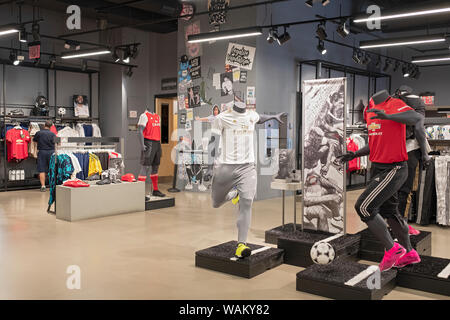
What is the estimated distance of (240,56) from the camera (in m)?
9.29

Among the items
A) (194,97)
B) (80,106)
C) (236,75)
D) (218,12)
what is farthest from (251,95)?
(80,106)

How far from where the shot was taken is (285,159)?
5.60 m

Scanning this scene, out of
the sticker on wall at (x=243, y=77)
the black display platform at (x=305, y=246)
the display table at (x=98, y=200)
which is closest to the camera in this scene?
the black display platform at (x=305, y=246)

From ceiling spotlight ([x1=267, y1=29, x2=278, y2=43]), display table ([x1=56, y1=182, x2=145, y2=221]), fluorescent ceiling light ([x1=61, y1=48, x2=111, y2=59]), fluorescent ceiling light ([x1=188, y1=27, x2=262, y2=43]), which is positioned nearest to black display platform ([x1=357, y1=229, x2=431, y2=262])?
display table ([x1=56, y1=182, x2=145, y2=221])

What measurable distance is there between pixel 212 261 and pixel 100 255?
1358mm

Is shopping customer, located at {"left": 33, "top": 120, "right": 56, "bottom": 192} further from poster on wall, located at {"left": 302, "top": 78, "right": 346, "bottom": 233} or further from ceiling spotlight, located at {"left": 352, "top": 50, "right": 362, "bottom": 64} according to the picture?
ceiling spotlight, located at {"left": 352, "top": 50, "right": 362, "bottom": 64}

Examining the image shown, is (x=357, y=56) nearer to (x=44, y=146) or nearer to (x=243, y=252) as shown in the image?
(x=44, y=146)

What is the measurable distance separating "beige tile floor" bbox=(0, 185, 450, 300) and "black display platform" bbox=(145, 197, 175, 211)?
202 millimetres

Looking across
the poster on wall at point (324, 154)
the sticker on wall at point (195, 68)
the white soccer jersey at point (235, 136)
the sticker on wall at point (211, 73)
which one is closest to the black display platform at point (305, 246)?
the poster on wall at point (324, 154)

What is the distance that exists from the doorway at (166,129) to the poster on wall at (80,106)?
200 centimetres

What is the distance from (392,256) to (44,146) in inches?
337

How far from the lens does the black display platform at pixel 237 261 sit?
166 inches

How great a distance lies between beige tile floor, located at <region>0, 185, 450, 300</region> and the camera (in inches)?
149

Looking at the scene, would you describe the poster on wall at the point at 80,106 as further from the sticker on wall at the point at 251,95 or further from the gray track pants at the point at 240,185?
the gray track pants at the point at 240,185
